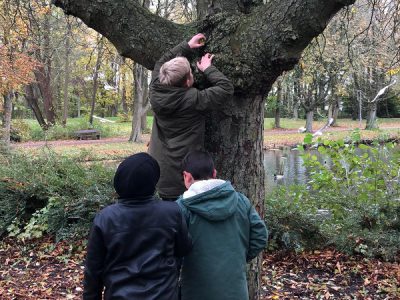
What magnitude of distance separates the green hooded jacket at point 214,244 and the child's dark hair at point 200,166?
11 centimetres

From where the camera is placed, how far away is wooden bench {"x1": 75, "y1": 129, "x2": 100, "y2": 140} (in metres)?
28.1

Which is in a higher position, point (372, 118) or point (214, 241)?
point (214, 241)

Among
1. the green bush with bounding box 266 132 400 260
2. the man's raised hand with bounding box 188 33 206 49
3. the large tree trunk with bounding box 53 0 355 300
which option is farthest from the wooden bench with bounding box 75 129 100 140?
the man's raised hand with bounding box 188 33 206 49

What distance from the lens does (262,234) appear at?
2.71 m

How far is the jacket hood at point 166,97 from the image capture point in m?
3.28

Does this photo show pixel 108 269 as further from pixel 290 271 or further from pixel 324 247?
pixel 324 247

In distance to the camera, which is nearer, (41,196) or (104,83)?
(41,196)

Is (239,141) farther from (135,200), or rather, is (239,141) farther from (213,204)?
(135,200)

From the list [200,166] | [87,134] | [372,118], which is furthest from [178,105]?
[372,118]

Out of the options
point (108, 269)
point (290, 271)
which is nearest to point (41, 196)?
point (290, 271)

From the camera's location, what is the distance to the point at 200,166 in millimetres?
2666

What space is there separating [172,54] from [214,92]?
47cm

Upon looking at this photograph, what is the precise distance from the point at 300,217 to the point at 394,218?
1249 millimetres

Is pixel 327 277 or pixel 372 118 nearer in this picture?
pixel 327 277
